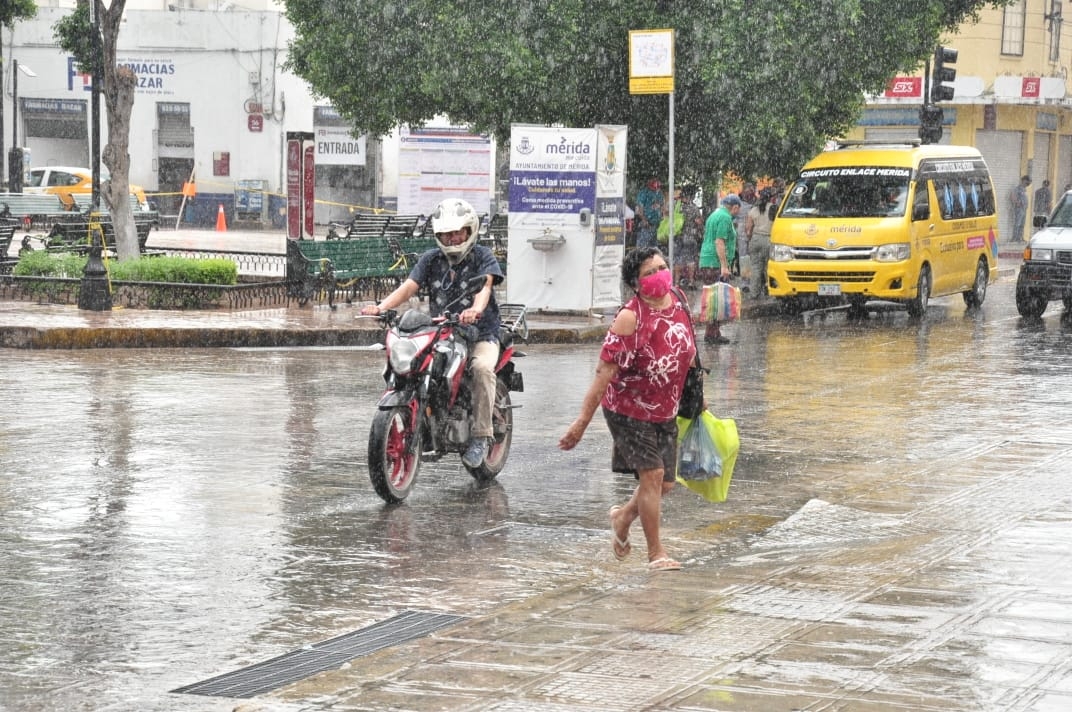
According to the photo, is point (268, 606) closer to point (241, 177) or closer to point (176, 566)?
point (176, 566)

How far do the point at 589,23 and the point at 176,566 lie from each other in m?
18.0

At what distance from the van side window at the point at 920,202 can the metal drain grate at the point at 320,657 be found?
17185 mm

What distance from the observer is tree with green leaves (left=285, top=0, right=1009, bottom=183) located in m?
24.4

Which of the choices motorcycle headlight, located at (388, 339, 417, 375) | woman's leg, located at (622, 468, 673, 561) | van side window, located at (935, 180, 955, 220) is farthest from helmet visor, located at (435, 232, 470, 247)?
van side window, located at (935, 180, 955, 220)

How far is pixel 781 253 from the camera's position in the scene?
23.2 meters

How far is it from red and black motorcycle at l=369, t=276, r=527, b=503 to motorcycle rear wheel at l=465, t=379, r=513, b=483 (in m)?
0.01

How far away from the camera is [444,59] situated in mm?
25312

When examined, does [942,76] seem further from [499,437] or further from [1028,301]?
[499,437]

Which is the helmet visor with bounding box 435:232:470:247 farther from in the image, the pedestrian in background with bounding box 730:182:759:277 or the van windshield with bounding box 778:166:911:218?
the pedestrian in background with bounding box 730:182:759:277

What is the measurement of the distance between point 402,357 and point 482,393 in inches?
25.2

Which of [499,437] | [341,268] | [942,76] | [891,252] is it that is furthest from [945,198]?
[499,437]

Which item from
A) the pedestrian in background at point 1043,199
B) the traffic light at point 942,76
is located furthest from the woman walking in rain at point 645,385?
the pedestrian in background at point 1043,199

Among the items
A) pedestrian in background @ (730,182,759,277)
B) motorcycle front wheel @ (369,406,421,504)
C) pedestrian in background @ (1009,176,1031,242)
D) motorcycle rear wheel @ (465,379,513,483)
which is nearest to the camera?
motorcycle front wheel @ (369,406,421,504)

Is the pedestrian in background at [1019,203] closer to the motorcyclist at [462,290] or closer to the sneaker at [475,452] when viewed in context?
the motorcyclist at [462,290]
